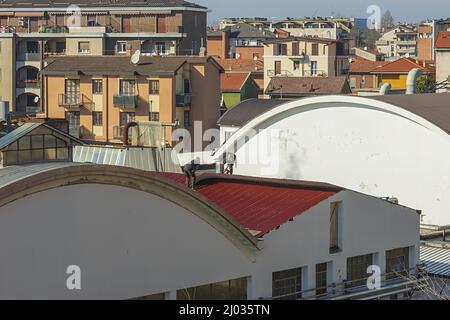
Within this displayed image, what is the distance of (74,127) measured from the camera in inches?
1863

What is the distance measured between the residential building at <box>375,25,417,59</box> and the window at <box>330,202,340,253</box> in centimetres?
9495

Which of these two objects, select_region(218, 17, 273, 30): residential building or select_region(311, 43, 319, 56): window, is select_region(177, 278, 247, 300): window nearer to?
select_region(311, 43, 319, 56): window

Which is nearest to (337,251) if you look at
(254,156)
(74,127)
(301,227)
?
(301,227)

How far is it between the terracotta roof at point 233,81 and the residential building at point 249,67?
5333mm

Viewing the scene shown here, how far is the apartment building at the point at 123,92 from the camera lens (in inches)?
1831

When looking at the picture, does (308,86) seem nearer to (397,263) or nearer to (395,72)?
(395,72)

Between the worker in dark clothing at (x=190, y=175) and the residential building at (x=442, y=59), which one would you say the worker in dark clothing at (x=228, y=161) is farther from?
the residential building at (x=442, y=59)

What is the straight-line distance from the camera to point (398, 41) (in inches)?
4446

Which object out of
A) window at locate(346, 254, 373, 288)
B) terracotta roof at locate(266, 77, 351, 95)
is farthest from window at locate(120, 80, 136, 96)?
window at locate(346, 254, 373, 288)

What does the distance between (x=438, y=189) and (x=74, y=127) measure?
991 inches

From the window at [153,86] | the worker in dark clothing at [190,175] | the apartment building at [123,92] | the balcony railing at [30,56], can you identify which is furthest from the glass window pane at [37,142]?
the balcony railing at [30,56]

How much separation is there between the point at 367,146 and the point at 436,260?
700 centimetres

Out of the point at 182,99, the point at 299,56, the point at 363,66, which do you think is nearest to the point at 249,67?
the point at 299,56
